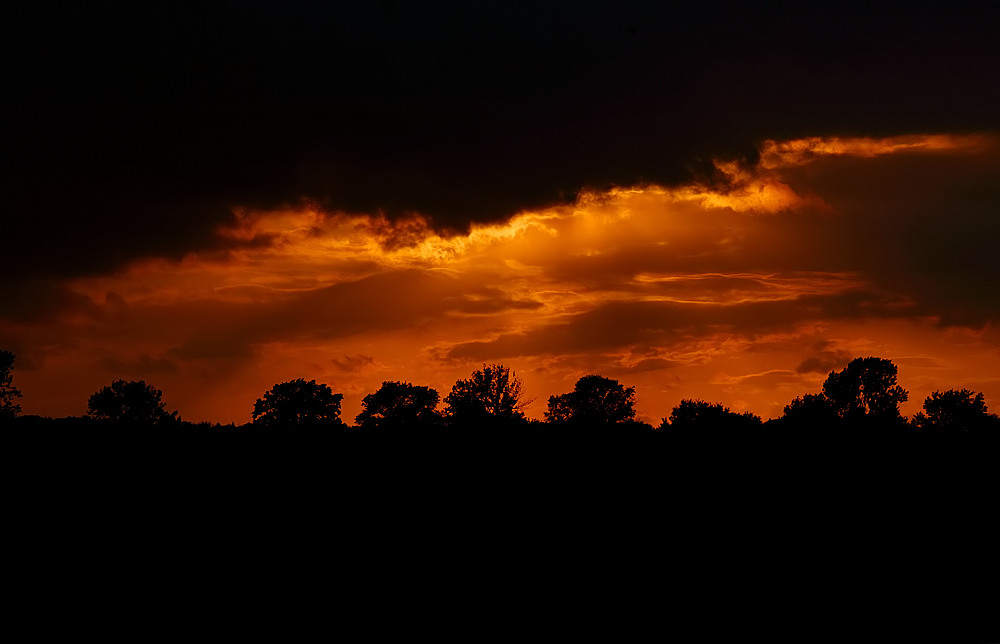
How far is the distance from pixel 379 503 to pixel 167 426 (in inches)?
636

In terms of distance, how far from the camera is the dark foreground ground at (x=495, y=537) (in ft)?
80.4

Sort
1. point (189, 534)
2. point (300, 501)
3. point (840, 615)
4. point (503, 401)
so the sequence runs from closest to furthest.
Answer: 1. point (840, 615)
2. point (189, 534)
3. point (300, 501)
4. point (503, 401)

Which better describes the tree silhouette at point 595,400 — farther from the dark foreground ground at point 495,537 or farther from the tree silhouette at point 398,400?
the dark foreground ground at point 495,537

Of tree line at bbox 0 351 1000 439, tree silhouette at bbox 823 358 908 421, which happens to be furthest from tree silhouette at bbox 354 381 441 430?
tree silhouette at bbox 823 358 908 421

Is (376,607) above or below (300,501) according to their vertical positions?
below

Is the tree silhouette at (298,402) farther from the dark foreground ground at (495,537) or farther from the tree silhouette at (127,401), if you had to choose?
the dark foreground ground at (495,537)

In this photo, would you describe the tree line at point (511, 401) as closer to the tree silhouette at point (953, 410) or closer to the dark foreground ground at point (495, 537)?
the tree silhouette at point (953, 410)

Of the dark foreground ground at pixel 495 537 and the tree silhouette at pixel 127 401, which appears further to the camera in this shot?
the tree silhouette at pixel 127 401

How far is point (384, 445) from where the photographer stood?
4269 cm

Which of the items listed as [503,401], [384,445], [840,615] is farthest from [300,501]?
[503,401]

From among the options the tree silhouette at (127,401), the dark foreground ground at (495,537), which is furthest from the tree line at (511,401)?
the dark foreground ground at (495,537)

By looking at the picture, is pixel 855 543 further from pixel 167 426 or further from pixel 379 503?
pixel 167 426

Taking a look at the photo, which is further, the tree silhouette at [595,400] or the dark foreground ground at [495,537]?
the tree silhouette at [595,400]

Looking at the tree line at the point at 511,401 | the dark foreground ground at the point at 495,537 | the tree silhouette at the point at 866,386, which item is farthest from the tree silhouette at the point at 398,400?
the dark foreground ground at the point at 495,537
